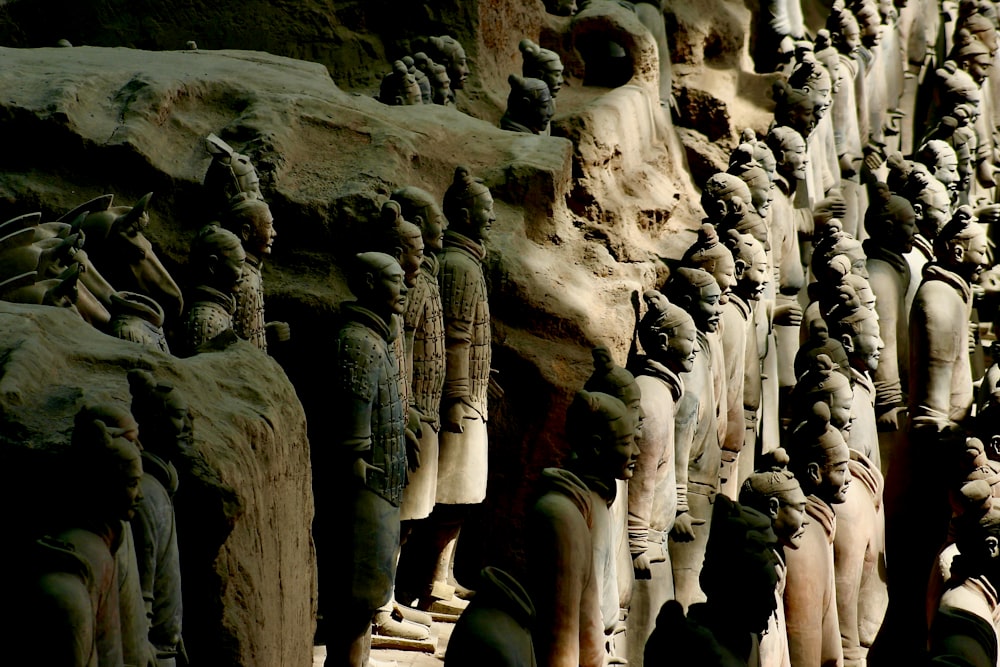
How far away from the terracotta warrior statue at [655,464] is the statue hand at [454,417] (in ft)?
2.15

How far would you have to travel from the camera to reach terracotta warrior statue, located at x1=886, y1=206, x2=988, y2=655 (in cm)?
951

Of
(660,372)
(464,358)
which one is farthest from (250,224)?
(660,372)

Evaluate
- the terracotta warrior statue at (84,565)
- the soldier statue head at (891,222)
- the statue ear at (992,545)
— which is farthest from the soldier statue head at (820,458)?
the terracotta warrior statue at (84,565)

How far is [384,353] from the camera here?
6293 millimetres

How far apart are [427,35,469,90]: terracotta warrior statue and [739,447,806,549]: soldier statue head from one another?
275 cm

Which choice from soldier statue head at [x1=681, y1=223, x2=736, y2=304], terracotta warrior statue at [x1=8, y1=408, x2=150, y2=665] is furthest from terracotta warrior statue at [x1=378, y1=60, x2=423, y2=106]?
terracotta warrior statue at [x1=8, y1=408, x2=150, y2=665]

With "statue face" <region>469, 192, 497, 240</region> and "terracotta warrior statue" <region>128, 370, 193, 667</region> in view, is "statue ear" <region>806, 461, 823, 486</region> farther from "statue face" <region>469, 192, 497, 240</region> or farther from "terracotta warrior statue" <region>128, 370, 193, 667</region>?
"terracotta warrior statue" <region>128, 370, 193, 667</region>

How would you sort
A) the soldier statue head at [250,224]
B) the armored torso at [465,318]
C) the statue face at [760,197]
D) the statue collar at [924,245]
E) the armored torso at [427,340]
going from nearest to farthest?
the soldier statue head at [250,224] → the armored torso at [427,340] → the armored torso at [465,318] → the statue face at [760,197] → the statue collar at [924,245]

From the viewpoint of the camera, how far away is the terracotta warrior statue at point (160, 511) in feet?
14.8

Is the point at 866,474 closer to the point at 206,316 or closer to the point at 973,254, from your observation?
the point at 973,254

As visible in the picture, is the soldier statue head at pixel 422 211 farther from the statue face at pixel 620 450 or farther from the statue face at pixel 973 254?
the statue face at pixel 973 254

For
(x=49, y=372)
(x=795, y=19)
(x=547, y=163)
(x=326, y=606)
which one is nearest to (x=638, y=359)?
(x=547, y=163)

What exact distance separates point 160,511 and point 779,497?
120 inches

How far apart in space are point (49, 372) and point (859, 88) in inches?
377
